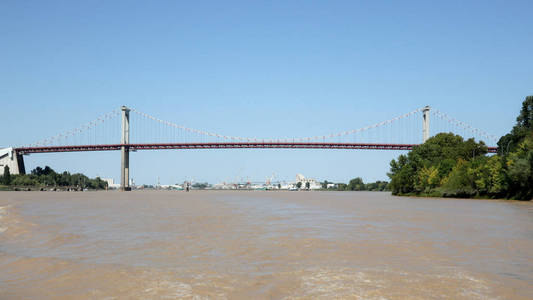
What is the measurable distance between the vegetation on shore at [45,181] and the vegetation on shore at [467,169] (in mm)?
71593

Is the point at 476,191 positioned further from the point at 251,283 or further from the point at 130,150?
the point at 130,150

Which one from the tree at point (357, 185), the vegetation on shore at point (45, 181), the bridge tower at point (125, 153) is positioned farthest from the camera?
the tree at point (357, 185)

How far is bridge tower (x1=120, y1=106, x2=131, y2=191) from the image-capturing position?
83.3 meters

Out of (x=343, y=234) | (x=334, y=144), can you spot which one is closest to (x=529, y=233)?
(x=343, y=234)

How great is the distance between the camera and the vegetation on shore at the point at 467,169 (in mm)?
41562

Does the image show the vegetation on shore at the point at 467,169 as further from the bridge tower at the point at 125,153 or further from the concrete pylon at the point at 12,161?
the concrete pylon at the point at 12,161

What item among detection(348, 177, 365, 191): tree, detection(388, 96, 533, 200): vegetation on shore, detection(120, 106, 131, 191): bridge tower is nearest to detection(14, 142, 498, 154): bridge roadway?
detection(120, 106, 131, 191): bridge tower

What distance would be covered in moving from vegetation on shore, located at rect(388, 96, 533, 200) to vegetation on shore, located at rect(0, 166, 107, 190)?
235 ft

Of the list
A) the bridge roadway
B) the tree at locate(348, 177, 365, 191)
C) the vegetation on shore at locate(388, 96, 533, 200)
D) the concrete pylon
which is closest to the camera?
the vegetation on shore at locate(388, 96, 533, 200)

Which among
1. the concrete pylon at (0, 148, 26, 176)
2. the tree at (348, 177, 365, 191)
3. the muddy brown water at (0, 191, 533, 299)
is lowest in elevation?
the tree at (348, 177, 365, 191)

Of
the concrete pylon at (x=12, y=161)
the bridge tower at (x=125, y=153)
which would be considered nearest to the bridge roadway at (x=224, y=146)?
the bridge tower at (x=125, y=153)

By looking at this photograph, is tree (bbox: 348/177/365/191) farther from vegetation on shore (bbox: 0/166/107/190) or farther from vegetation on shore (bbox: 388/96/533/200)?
vegetation on shore (bbox: 388/96/533/200)

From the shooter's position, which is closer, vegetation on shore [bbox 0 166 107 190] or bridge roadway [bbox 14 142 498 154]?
bridge roadway [bbox 14 142 498 154]

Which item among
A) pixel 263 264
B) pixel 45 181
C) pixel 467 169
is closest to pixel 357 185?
pixel 45 181
